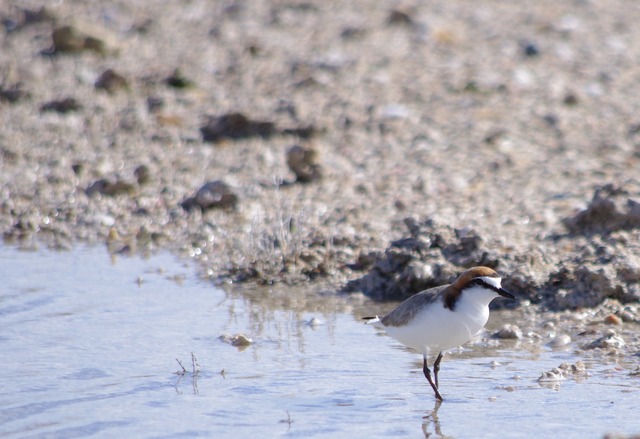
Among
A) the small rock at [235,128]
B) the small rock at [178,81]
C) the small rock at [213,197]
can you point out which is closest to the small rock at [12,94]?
the small rock at [178,81]

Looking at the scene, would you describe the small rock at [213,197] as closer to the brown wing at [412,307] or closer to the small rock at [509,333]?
the small rock at [509,333]

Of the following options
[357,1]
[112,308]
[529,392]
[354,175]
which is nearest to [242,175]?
[354,175]

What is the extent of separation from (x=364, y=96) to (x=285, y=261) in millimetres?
5523

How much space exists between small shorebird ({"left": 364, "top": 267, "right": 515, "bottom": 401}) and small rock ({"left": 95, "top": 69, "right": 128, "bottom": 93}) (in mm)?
9504

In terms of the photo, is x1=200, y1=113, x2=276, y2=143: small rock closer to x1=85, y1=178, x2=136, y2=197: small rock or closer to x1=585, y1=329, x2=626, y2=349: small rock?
x1=85, y1=178, x2=136, y2=197: small rock

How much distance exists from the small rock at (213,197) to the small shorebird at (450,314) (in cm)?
488

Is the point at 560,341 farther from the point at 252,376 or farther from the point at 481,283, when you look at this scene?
the point at 252,376

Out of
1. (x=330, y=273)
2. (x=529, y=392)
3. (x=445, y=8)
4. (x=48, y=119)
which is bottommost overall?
(x=529, y=392)

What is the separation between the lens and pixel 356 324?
7.92m

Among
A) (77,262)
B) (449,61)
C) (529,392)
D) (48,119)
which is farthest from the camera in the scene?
(449,61)

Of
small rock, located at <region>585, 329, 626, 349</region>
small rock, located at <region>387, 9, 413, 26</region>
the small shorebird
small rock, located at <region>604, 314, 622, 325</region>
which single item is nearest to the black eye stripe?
the small shorebird

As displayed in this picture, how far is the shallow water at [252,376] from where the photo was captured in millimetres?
5785

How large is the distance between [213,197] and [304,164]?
1268mm

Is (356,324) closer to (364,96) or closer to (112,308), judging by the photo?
(112,308)
